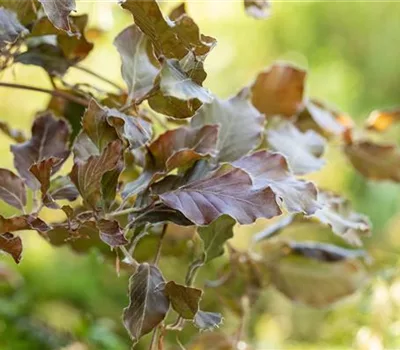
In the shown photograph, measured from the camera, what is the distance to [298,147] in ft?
2.13

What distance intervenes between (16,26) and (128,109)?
0.30 ft

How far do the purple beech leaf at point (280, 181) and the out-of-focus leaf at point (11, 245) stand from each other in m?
0.15

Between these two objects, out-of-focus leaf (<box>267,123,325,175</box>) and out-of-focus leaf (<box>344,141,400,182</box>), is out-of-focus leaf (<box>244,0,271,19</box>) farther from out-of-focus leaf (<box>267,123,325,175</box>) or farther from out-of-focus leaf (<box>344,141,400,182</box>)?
out-of-focus leaf (<box>344,141,400,182</box>)

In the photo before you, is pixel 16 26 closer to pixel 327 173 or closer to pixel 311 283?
pixel 311 283

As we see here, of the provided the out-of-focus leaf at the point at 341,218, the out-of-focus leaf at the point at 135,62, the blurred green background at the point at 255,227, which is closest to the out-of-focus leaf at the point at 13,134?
the blurred green background at the point at 255,227

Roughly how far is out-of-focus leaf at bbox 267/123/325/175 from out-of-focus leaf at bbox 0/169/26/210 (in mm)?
217

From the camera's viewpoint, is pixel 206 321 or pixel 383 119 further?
pixel 383 119

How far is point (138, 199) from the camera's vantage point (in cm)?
51

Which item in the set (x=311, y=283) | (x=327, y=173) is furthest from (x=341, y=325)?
(x=327, y=173)

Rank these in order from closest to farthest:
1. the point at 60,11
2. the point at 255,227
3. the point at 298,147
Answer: the point at 60,11
the point at 298,147
the point at 255,227

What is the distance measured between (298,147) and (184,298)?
230mm

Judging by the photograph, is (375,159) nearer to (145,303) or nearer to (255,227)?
(145,303)

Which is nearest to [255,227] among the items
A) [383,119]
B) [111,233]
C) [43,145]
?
[383,119]

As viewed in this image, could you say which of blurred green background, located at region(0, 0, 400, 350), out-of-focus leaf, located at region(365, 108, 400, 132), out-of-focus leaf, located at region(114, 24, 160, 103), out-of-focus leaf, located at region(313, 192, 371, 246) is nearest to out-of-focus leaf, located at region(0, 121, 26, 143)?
blurred green background, located at region(0, 0, 400, 350)
